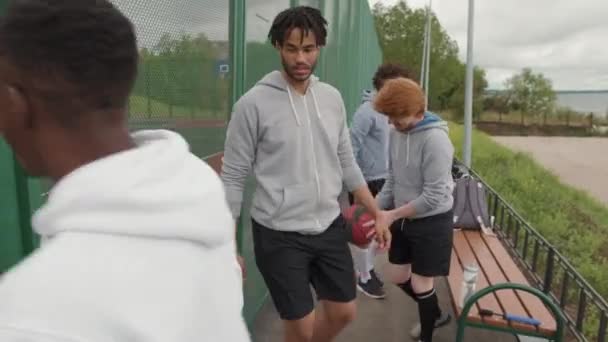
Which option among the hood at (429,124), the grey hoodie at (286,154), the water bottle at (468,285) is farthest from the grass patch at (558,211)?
the grey hoodie at (286,154)

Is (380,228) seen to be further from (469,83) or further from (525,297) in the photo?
(469,83)

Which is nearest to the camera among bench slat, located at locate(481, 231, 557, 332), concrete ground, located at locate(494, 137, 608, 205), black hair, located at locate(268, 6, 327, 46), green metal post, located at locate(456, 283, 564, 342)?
black hair, located at locate(268, 6, 327, 46)

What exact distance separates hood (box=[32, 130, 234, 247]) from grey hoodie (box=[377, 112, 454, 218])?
7.48 ft

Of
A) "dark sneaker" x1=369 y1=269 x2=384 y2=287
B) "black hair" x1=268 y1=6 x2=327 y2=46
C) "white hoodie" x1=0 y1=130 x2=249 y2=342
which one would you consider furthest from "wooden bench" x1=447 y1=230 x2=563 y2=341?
"white hoodie" x1=0 y1=130 x2=249 y2=342

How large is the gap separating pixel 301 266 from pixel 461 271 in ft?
5.06

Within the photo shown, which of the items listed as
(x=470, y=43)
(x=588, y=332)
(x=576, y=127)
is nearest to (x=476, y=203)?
(x=588, y=332)

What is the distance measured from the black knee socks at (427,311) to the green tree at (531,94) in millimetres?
66726

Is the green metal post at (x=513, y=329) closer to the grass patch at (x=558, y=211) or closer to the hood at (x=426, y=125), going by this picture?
the hood at (x=426, y=125)

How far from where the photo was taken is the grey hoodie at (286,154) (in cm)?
247

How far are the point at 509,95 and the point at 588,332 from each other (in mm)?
69172

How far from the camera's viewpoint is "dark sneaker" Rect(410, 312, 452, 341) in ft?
12.5

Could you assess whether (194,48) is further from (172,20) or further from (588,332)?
(588,332)

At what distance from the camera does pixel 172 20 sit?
7.27ft

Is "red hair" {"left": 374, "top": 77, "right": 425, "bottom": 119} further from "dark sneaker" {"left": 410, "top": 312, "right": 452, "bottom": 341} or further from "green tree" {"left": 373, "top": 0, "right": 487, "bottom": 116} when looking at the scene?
"green tree" {"left": 373, "top": 0, "right": 487, "bottom": 116}
